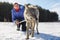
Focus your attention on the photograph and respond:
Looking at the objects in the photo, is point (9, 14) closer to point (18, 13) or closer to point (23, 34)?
point (18, 13)

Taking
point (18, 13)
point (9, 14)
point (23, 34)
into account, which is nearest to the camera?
point (23, 34)

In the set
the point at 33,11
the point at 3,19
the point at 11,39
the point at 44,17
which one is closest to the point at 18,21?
the point at 11,39

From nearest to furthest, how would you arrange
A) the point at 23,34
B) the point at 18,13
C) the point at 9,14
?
the point at 23,34 → the point at 18,13 → the point at 9,14

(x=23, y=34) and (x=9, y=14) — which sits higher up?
(x=9, y=14)

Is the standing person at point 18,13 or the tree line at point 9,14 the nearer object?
the standing person at point 18,13

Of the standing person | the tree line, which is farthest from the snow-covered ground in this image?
the tree line

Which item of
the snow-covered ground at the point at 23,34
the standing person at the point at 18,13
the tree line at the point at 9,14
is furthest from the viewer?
the tree line at the point at 9,14

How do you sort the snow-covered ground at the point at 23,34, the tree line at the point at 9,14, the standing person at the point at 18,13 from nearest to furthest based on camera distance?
1. the snow-covered ground at the point at 23,34
2. the standing person at the point at 18,13
3. the tree line at the point at 9,14

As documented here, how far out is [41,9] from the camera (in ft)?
66.1

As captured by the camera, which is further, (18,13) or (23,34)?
(18,13)

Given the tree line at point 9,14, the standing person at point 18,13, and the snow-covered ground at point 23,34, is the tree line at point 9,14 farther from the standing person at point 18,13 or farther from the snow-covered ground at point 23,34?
the standing person at point 18,13

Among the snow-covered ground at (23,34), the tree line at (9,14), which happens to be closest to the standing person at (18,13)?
the snow-covered ground at (23,34)

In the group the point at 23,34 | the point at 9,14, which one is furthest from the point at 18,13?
the point at 9,14

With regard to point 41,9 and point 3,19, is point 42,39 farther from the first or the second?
point 41,9
